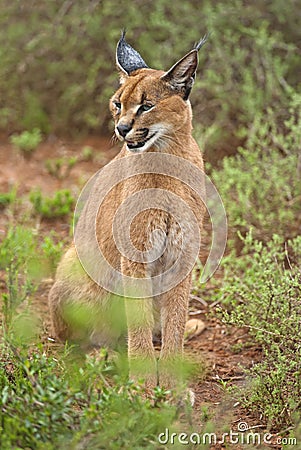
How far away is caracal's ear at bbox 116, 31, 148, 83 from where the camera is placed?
366 cm

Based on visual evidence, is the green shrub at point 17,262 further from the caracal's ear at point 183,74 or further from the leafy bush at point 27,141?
the leafy bush at point 27,141

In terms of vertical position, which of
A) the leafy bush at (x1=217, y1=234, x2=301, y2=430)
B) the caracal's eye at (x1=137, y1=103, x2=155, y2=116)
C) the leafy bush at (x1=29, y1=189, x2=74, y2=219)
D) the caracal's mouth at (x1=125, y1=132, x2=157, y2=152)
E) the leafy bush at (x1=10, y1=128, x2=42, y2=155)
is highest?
the caracal's eye at (x1=137, y1=103, x2=155, y2=116)

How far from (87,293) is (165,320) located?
50cm

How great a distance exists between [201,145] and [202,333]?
1.91 meters

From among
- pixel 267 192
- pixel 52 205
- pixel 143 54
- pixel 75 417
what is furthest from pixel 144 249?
pixel 143 54

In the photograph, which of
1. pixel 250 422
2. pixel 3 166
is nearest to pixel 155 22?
pixel 3 166

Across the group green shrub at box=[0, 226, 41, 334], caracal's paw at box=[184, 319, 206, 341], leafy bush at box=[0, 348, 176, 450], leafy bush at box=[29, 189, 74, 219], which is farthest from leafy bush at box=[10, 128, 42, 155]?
leafy bush at box=[0, 348, 176, 450]

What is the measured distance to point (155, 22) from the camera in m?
6.70

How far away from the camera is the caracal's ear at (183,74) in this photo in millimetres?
3416

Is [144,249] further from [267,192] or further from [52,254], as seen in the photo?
[267,192]

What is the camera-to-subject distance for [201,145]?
5.97m

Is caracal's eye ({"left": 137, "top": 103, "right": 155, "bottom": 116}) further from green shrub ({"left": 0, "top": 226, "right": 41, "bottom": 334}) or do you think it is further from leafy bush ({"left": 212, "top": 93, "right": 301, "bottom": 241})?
leafy bush ({"left": 212, "top": 93, "right": 301, "bottom": 241})

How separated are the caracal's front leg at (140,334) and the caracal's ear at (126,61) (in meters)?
0.89

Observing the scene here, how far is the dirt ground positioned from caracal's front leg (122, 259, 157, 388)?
0.30m
